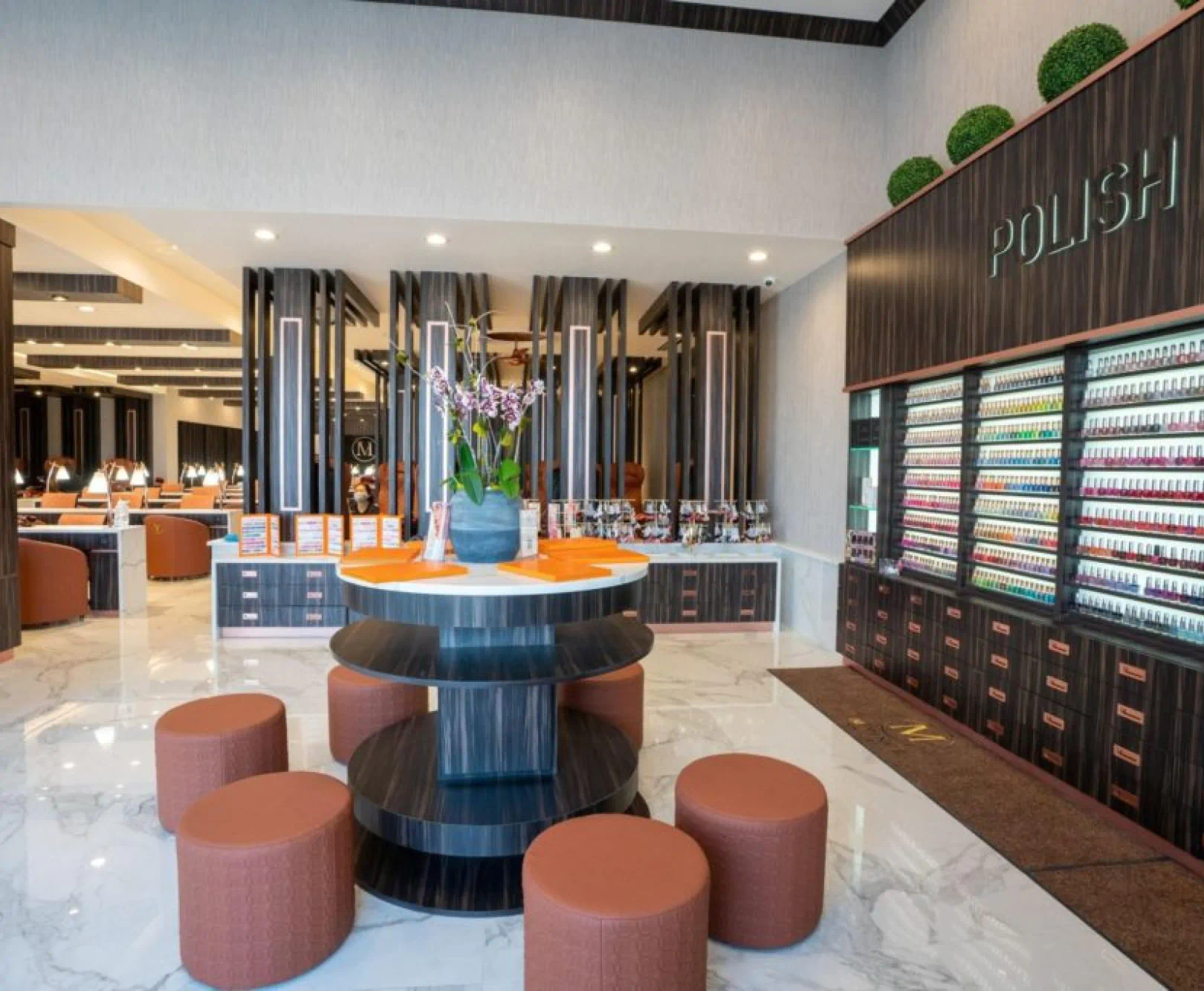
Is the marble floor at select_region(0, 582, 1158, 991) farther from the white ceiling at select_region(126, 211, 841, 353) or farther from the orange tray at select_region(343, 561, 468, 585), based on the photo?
the white ceiling at select_region(126, 211, 841, 353)

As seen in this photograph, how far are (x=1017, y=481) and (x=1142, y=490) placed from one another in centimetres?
76

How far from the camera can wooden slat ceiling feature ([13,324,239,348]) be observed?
9.91 metres

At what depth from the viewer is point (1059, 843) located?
108 inches

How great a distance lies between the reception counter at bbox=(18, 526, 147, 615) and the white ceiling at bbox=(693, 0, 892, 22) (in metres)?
6.74

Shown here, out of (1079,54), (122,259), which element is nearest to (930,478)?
(1079,54)

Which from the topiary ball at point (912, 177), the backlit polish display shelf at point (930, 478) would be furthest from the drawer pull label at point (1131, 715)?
the topiary ball at point (912, 177)

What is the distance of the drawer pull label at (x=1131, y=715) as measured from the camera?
9.14ft

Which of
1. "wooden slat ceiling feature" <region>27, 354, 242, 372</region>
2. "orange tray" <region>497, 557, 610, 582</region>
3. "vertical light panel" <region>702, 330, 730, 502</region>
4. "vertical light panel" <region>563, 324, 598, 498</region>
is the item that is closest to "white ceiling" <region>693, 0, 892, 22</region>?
"vertical light panel" <region>702, 330, 730, 502</region>

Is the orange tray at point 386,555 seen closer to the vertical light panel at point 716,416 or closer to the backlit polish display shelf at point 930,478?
the backlit polish display shelf at point 930,478

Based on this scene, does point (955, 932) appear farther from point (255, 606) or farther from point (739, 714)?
point (255, 606)

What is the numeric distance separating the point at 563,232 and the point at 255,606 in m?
3.86

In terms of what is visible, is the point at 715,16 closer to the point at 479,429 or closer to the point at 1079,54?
the point at 1079,54

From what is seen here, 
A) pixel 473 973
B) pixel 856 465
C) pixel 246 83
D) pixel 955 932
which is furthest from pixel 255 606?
pixel 955 932

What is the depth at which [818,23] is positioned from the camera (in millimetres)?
5109
